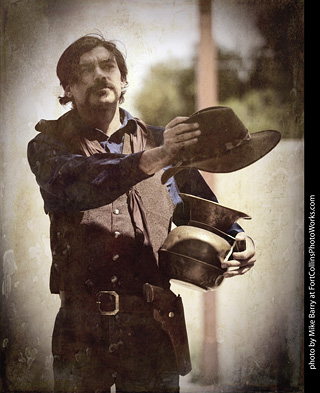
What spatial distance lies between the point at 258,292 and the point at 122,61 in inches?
80.3

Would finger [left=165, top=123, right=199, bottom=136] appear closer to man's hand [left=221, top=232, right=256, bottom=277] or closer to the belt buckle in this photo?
man's hand [left=221, top=232, right=256, bottom=277]

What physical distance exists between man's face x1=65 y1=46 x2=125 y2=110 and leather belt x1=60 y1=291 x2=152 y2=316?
1.37 metres

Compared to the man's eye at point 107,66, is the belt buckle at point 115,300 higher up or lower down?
lower down

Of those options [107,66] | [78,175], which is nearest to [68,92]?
[107,66]

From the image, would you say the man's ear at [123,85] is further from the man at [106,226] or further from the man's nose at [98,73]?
the man's nose at [98,73]

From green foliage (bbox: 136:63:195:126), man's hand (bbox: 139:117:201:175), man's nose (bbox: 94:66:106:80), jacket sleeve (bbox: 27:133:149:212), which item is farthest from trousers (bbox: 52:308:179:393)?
man's nose (bbox: 94:66:106:80)

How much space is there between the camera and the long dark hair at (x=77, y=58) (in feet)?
12.8

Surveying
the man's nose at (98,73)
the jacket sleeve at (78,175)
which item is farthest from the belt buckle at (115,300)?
the man's nose at (98,73)

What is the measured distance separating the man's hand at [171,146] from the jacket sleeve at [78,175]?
62mm

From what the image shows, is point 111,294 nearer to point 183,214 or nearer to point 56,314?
point 56,314

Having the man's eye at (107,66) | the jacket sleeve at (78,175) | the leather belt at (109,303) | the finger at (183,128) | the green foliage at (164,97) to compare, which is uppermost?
the man's eye at (107,66)

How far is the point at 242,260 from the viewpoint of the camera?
12.6ft

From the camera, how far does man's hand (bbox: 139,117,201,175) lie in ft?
11.7

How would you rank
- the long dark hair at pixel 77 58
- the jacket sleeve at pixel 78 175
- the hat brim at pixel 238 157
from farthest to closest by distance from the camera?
the long dark hair at pixel 77 58
the hat brim at pixel 238 157
the jacket sleeve at pixel 78 175
